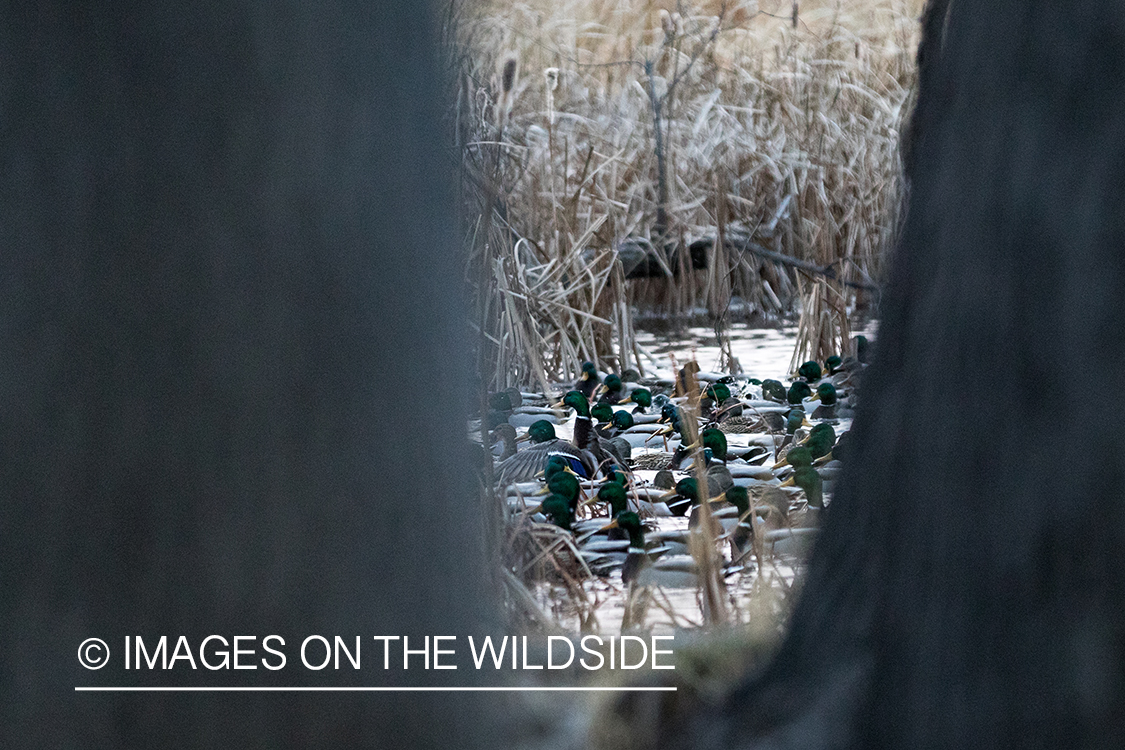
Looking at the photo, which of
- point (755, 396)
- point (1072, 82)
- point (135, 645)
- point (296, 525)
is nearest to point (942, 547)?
point (1072, 82)

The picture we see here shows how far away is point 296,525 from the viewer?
2.37 ft

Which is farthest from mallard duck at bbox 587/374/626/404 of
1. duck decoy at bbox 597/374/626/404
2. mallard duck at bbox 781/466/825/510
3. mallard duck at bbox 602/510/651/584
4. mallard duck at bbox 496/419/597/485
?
mallard duck at bbox 602/510/651/584

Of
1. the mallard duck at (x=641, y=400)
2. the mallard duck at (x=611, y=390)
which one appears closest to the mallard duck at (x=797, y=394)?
the mallard duck at (x=641, y=400)

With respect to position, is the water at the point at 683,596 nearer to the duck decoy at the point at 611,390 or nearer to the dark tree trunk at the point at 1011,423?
the duck decoy at the point at 611,390

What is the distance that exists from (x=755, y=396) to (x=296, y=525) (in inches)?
111

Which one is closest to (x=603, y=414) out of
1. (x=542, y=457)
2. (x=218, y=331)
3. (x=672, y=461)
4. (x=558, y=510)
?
(x=672, y=461)

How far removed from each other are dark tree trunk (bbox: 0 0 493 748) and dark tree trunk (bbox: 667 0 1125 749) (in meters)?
0.27

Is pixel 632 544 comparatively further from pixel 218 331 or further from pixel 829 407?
pixel 218 331

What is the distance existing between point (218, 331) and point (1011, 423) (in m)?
0.44

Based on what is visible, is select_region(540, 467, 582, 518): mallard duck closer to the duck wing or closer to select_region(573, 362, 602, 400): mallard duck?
the duck wing

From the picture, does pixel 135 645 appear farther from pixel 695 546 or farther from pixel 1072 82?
pixel 695 546

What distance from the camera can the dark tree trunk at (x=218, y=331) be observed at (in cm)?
69

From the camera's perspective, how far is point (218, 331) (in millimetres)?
704

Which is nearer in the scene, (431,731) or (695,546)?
(431,731)
